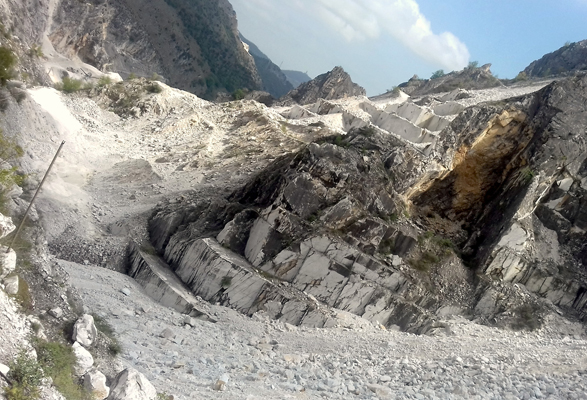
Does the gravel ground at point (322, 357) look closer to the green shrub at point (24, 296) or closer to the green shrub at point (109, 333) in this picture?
the green shrub at point (109, 333)

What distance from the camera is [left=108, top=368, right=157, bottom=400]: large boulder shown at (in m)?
8.45

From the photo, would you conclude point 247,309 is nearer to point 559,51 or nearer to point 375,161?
point 375,161

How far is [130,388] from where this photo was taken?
8.60m

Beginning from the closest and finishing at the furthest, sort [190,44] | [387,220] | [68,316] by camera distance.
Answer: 1. [68,316]
2. [387,220]
3. [190,44]

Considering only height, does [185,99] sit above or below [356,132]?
below

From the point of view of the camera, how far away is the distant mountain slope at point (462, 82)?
200 ft

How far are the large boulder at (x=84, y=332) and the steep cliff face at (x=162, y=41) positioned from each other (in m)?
60.9

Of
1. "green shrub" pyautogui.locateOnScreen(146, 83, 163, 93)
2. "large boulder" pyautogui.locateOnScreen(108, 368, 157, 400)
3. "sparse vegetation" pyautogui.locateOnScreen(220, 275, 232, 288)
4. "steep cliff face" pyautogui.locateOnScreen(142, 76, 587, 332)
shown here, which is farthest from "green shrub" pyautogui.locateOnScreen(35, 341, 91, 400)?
"green shrub" pyautogui.locateOnScreen(146, 83, 163, 93)

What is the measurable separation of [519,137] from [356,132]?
28.3 feet

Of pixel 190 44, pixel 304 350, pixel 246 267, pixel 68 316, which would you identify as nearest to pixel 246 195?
pixel 246 267

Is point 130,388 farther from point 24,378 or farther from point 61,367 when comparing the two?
point 24,378

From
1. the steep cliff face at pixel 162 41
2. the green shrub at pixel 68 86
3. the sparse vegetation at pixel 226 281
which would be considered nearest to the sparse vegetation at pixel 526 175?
the sparse vegetation at pixel 226 281

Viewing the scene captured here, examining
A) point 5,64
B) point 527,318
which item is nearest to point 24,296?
point 5,64

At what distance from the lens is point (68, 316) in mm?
9820
